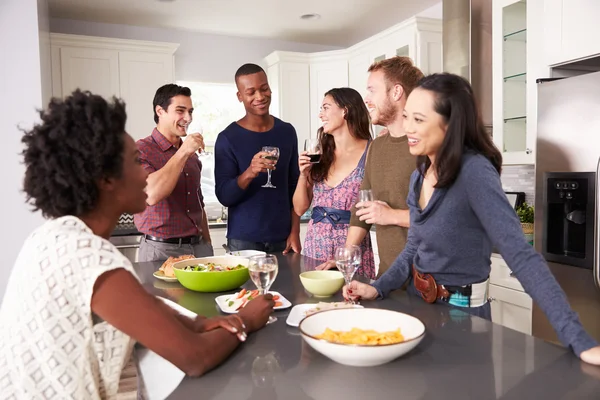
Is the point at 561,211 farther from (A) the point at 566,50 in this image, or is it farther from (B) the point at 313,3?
(B) the point at 313,3

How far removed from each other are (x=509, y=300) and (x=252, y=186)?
1.59m

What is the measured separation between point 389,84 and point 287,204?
1.06 m

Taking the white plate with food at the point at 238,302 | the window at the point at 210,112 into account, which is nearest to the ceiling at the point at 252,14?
the window at the point at 210,112

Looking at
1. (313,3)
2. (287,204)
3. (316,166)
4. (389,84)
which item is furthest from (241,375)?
(313,3)

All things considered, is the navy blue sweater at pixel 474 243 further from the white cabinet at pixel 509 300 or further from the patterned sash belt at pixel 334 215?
the white cabinet at pixel 509 300

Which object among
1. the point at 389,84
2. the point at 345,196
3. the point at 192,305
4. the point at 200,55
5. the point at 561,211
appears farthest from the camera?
the point at 200,55

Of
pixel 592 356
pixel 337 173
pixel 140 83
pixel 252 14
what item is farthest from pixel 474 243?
pixel 140 83

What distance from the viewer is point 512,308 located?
283cm

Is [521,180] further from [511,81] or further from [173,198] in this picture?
[173,198]

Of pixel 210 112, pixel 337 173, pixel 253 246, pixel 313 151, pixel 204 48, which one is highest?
pixel 204 48

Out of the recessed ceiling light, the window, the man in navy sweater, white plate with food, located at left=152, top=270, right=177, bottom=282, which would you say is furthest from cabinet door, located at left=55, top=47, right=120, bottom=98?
white plate with food, located at left=152, top=270, right=177, bottom=282

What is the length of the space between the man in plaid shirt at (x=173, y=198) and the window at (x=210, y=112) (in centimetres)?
277

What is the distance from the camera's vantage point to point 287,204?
9.32 ft

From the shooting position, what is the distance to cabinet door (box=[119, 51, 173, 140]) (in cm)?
475
